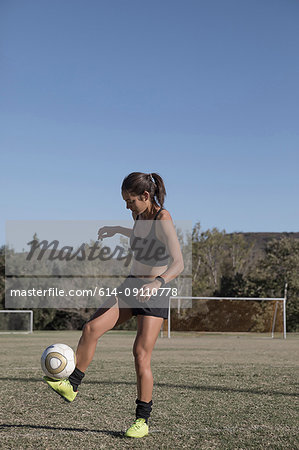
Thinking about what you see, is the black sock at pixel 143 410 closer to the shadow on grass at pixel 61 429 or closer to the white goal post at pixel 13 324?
the shadow on grass at pixel 61 429

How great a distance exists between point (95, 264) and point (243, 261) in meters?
25.0

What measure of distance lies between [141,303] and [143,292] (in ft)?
0.63

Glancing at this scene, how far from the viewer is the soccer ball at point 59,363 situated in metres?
4.10

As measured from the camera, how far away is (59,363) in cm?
410

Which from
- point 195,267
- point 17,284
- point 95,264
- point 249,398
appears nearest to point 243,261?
point 195,267

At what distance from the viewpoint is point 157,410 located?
5285 millimetres

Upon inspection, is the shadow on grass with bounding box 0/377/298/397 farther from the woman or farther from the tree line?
the tree line

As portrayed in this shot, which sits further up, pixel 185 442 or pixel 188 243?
pixel 188 243

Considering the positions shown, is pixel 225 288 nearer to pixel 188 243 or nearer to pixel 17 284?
pixel 188 243

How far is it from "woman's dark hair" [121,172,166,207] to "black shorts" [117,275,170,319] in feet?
2.16

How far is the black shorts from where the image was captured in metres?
4.12

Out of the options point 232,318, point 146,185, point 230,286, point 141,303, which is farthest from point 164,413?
point 230,286

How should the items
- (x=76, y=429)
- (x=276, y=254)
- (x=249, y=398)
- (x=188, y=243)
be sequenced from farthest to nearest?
(x=188, y=243)
(x=276, y=254)
(x=249, y=398)
(x=76, y=429)

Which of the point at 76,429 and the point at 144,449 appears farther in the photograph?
the point at 76,429
